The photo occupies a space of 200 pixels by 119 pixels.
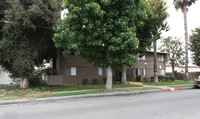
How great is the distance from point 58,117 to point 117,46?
23.0 feet

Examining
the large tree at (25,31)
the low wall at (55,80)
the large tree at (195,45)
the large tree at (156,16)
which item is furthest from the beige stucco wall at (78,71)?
the large tree at (195,45)

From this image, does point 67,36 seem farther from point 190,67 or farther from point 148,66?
point 190,67

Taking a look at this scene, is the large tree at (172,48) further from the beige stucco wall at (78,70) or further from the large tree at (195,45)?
the beige stucco wall at (78,70)

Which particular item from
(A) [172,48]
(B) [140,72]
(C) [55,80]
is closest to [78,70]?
(C) [55,80]

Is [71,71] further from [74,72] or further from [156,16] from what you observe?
[156,16]

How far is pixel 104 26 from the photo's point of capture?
11.4 m

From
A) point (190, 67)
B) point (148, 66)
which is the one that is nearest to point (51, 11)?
point (148, 66)

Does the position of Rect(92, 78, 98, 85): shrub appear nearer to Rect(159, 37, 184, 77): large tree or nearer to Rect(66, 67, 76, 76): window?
Rect(66, 67, 76, 76): window

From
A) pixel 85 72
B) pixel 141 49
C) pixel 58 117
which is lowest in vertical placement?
pixel 58 117

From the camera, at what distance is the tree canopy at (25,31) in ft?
40.0

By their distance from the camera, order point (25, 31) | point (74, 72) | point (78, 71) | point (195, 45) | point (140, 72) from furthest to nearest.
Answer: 1. point (195, 45)
2. point (140, 72)
3. point (78, 71)
4. point (74, 72)
5. point (25, 31)

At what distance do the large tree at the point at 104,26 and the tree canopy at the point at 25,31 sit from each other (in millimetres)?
1891

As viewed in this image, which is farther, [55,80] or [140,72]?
[140,72]

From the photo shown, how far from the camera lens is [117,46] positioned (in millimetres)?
11336
